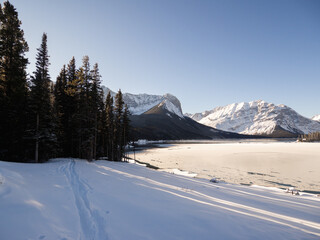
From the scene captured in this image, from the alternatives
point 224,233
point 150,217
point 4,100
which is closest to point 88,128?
point 4,100

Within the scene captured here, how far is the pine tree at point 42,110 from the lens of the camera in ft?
60.7

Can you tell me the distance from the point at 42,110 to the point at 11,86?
13.6 feet

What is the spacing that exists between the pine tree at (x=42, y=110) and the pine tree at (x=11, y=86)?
48.7 inches

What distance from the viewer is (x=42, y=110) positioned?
61.9 ft

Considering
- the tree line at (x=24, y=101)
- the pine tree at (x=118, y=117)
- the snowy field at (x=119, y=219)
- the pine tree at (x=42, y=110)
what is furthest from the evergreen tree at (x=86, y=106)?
the snowy field at (x=119, y=219)

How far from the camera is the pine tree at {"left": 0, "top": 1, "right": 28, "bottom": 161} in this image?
17297mm

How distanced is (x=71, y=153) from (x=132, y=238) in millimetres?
28189

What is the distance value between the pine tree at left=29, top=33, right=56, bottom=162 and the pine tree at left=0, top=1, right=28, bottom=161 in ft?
4.05

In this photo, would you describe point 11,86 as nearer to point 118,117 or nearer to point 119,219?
point 118,117

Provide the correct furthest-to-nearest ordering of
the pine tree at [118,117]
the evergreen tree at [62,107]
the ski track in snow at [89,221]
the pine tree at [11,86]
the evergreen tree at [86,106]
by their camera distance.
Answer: the pine tree at [118,117], the evergreen tree at [62,107], the evergreen tree at [86,106], the pine tree at [11,86], the ski track in snow at [89,221]

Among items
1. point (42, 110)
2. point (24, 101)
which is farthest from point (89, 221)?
point (24, 101)

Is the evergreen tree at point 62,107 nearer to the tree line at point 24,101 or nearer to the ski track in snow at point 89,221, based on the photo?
the tree line at point 24,101

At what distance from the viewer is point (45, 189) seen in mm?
8133

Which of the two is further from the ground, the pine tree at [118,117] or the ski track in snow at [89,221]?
the pine tree at [118,117]
